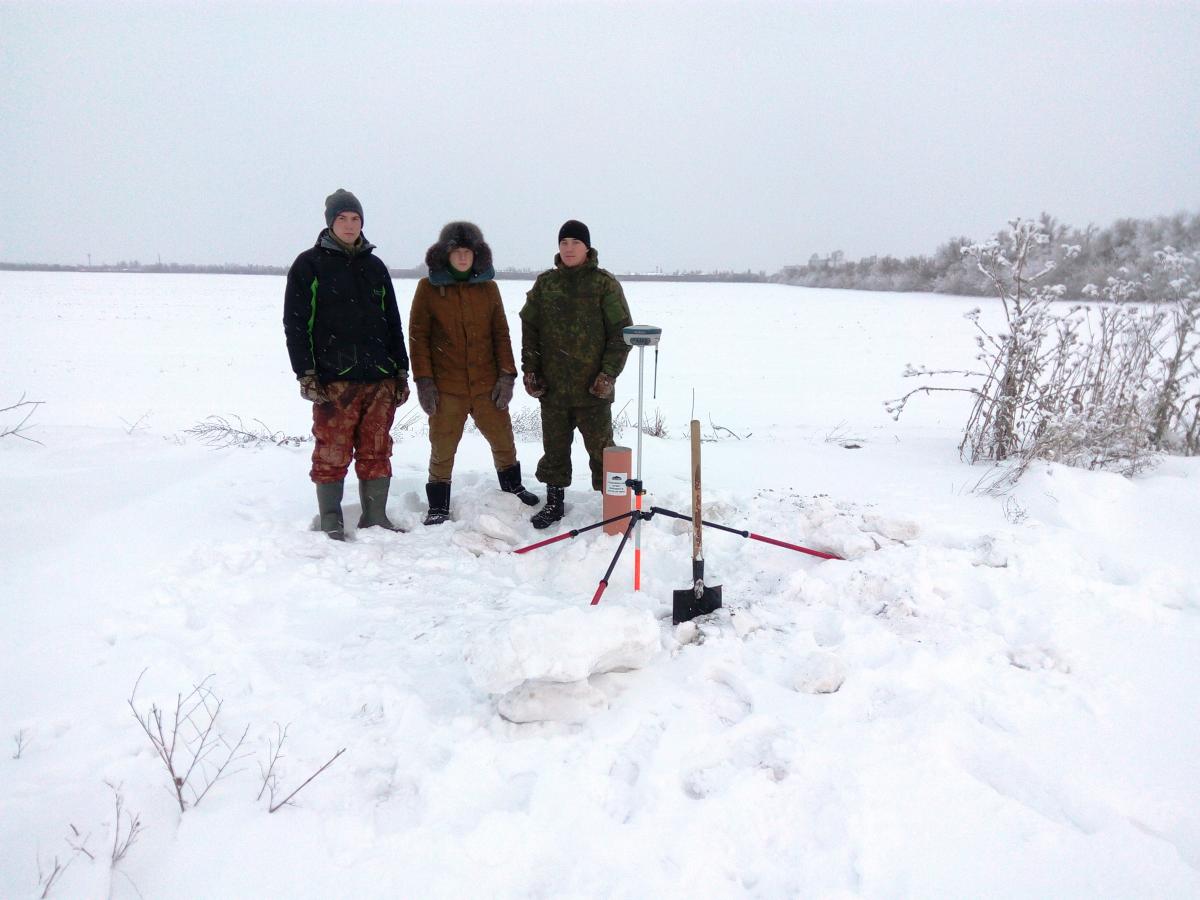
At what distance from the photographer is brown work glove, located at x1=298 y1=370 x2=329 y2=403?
3623 mm

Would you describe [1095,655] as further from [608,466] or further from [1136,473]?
[1136,473]

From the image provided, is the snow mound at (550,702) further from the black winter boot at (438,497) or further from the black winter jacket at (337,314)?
the black winter jacket at (337,314)

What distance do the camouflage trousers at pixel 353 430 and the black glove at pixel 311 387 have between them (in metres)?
0.07

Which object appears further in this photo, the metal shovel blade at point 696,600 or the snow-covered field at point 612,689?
the metal shovel blade at point 696,600

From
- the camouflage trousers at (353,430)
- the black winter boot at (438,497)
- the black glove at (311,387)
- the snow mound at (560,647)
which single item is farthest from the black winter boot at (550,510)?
the snow mound at (560,647)

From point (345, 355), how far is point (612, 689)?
2492 mm

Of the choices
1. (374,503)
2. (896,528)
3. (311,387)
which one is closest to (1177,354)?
(896,528)

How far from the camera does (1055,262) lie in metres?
5.12

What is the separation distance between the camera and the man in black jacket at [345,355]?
142 inches

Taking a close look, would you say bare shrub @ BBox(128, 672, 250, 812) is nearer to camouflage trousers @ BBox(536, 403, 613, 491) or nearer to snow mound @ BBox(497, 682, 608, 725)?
snow mound @ BBox(497, 682, 608, 725)

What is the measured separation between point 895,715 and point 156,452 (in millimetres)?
5442

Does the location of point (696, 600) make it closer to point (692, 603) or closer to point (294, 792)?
point (692, 603)

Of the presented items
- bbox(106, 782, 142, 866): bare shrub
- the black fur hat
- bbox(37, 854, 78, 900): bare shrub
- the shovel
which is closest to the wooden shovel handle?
the shovel

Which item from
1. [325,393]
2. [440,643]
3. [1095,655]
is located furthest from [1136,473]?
[325,393]
